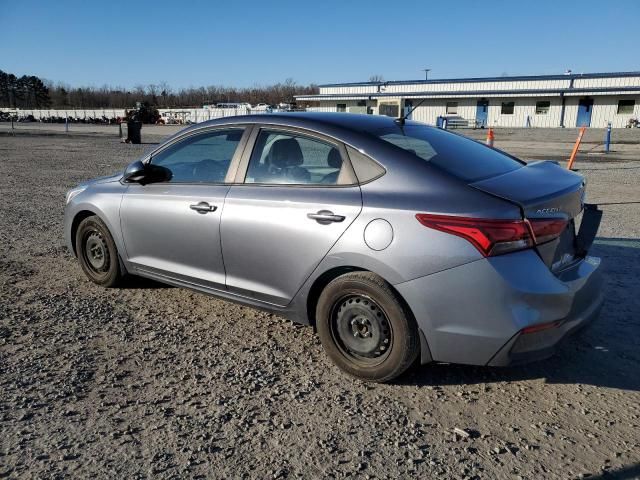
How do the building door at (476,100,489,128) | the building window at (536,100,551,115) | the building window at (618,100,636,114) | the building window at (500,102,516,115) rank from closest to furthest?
the building window at (618,100,636,114) < the building window at (536,100,551,115) < the building window at (500,102,516,115) < the building door at (476,100,489,128)

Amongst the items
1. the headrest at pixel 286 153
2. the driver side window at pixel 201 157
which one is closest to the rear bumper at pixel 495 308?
the headrest at pixel 286 153

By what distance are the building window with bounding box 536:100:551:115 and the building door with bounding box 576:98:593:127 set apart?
282 centimetres

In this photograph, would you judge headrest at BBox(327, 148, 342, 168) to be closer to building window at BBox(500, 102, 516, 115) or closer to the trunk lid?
the trunk lid

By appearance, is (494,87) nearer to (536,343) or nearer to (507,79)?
(507,79)

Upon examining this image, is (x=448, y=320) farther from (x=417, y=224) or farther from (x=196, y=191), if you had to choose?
(x=196, y=191)

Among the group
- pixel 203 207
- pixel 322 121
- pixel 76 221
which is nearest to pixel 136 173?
pixel 203 207

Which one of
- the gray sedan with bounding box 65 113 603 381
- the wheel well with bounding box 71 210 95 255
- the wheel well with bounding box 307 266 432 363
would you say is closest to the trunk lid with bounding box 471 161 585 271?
the gray sedan with bounding box 65 113 603 381

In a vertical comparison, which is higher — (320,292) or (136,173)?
(136,173)

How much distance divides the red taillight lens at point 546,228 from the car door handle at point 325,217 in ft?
3.56

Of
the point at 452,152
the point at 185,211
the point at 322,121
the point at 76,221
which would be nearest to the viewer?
the point at 452,152

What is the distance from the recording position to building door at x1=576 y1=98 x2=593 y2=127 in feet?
160

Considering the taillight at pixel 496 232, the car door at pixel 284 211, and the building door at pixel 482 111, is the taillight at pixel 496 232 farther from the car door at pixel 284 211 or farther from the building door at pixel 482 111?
the building door at pixel 482 111

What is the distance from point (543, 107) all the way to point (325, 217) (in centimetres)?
5390

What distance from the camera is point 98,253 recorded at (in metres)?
4.94
